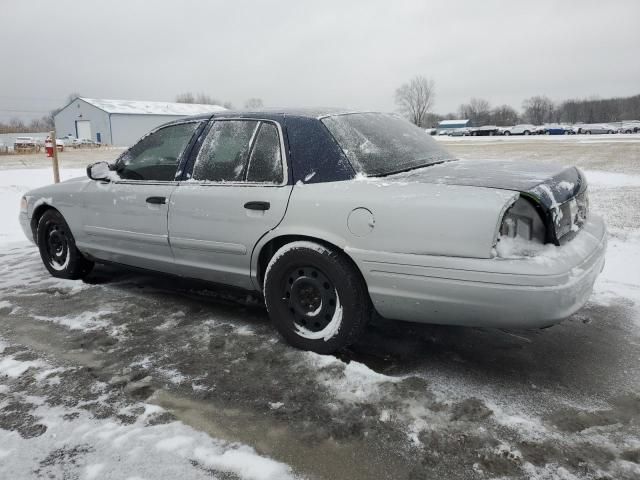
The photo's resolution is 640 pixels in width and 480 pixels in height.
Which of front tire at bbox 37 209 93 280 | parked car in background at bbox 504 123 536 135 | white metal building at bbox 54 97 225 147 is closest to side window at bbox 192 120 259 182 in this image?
front tire at bbox 37 209 93 280

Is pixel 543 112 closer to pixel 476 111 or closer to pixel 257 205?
pixel 476 111

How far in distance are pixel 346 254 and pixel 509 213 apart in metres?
0.93

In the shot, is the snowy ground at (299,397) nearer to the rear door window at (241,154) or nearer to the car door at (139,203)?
the car door at (139,203)

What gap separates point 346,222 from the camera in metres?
2.95

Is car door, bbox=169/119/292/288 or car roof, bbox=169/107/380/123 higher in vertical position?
car roof, bbox=169/107/380/123

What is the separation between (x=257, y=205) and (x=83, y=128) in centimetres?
5905

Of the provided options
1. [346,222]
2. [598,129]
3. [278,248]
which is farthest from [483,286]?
[598,129]

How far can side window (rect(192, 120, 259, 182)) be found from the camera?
354cm

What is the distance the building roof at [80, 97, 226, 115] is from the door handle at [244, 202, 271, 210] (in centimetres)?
5035

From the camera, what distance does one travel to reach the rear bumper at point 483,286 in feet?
8.35

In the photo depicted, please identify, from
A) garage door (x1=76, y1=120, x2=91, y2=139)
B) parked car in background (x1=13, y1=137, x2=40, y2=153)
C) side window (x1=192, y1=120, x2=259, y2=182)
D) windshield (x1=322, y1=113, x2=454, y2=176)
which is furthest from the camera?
garage door (x1=76, y1=120, x2=91, y2=139)

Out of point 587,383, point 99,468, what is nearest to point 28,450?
point 99,468

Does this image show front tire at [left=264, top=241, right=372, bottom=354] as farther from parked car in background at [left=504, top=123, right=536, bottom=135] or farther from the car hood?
parked car in background at [left=504, top=123, right=536, bottom=135]

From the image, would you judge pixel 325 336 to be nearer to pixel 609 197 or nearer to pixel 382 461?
pixel 382 461
